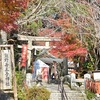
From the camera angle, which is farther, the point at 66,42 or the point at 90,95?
the point at 66,42

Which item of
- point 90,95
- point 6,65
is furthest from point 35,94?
point 6,65

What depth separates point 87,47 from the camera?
2397 centimetres

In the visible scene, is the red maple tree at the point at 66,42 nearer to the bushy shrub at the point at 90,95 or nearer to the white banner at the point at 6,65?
the bushy shrub at the point at 90,95

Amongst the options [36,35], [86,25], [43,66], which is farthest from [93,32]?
[43,66]

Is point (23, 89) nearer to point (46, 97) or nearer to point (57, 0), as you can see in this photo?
point (46, 97)

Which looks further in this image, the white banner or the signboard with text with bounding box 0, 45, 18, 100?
the white banner

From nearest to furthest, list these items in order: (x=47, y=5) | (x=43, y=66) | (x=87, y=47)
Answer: (x=47, y=5) < (x=87, y=47) < (x=43, y=66)

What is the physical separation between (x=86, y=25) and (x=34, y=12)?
537 cm

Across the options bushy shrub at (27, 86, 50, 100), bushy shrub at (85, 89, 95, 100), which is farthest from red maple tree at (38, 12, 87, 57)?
bushy shrub at (27, 86, 50, 100)

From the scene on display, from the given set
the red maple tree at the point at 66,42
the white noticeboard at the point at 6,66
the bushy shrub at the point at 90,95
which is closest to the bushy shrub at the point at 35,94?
the bushy shrub at the point at 90,95

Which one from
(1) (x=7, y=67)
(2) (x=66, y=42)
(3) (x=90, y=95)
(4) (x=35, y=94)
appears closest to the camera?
(1) (x=7, y=67)

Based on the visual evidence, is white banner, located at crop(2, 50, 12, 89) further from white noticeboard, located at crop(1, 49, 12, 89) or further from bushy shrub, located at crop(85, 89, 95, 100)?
bushy shrub, located at crop(85, 89, 95, 100)

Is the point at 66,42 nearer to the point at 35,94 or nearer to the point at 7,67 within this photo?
the point at 35,94

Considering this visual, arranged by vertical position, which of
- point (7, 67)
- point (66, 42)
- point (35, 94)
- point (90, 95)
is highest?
point (66, 42)
